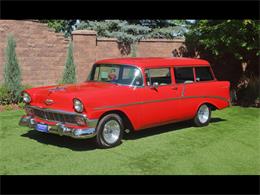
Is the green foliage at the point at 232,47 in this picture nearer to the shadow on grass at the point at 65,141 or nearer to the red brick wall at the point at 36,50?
the red brick wall at the point at 36,50

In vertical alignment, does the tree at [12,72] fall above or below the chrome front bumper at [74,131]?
above

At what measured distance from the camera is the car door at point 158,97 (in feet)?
26.6

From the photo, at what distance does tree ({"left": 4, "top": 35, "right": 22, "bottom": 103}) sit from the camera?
1223 centimetres

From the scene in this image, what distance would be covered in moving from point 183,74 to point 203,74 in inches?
31.4

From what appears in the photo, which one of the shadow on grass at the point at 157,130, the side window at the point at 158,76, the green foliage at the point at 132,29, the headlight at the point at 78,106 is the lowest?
the shadow on grass at the point at 157,130

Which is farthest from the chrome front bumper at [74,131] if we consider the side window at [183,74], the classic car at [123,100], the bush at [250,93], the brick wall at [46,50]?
the bush at [250,93]

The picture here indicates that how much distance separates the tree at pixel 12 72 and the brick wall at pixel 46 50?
53cm

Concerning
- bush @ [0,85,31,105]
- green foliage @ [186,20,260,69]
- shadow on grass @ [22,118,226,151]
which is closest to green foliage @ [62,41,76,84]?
bush @ [0,85,31,105]

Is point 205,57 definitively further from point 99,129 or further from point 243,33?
point 99,129

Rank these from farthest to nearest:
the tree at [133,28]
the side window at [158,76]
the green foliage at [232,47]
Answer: the tree at [133,28] < the green foliage at [232,47] < the side window at [158,76]

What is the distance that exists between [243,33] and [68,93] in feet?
24.8

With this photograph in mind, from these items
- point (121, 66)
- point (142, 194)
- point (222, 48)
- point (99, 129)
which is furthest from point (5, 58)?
point (142, 194)

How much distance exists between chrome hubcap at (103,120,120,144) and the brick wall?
6.52 meters

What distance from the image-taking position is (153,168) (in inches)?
246
